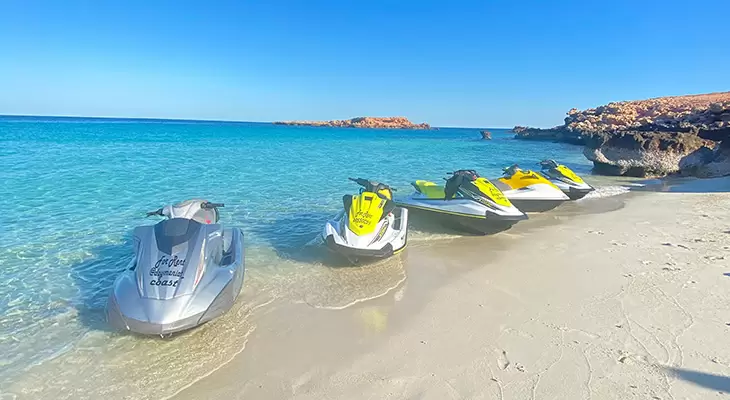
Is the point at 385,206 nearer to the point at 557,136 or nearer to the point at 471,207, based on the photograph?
the point at 471,207

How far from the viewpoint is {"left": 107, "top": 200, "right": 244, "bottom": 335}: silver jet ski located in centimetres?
377

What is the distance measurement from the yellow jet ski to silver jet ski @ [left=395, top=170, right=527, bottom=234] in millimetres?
1408

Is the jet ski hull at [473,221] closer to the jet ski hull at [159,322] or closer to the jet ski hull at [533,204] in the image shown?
the jet ski hull at [533,204]

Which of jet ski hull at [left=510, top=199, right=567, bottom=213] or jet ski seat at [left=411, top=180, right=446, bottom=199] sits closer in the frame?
jet ski seat at [left=411, top=180, right=446, bottom=199]

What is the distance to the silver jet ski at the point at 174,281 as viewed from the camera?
148 inches

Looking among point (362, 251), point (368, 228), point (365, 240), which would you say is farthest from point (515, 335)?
point (368, 228)

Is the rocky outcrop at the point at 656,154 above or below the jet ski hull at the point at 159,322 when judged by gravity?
above

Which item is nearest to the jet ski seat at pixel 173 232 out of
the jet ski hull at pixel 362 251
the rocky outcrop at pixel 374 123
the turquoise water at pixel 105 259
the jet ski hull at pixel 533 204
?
the turquoise water at pixel 105 259

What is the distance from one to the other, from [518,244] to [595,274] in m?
1.73

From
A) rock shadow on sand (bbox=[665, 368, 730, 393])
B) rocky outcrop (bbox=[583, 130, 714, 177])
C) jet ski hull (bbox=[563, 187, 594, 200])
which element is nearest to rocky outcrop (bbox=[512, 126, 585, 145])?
rocky outcrop (bbox=[583, 130, 714, 177])

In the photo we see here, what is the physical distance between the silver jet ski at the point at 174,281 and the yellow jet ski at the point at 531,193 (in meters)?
6.46

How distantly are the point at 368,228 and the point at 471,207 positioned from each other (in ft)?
8.14

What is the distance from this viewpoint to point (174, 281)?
3977 mm

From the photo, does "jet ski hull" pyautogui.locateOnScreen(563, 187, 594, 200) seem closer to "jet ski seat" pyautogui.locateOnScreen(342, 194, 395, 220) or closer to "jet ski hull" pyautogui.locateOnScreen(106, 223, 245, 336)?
"jet ski seat" pyautogui.locateOnScreen(342, 194, 395, 220)
